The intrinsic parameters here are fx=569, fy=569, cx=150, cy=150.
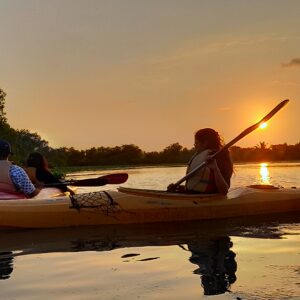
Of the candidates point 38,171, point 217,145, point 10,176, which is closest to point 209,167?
point 217,145

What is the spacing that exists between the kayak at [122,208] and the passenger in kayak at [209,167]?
0.54 ft

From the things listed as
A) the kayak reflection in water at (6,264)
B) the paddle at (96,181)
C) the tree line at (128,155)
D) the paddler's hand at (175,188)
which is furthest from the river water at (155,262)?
the tree line at (128,155)

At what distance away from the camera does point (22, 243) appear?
21.1 feet

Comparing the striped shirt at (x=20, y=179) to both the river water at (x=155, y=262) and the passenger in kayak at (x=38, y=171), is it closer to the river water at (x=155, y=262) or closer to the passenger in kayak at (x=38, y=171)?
the river water at (x=155, y=262)

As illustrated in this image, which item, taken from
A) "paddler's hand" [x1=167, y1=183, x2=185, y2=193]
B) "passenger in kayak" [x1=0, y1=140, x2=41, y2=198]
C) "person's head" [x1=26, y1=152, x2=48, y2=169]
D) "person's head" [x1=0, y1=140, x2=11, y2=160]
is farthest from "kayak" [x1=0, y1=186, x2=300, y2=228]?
"person's head" [x1=26, y1=152, x2=48, y2=169]

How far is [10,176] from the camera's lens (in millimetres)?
7578

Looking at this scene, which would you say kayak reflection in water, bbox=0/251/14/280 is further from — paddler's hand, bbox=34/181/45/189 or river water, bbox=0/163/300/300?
paddler's hand, bbox=34/181/45/189

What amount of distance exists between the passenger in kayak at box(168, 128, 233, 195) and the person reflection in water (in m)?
1.74

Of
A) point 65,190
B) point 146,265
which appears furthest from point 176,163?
point 146,265

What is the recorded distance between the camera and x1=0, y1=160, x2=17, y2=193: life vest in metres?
7.54

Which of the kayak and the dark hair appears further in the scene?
the dark hair

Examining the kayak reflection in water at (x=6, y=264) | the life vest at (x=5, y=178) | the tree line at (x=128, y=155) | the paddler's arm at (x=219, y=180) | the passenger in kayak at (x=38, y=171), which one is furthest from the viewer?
the tree line at (x=128, y=155)

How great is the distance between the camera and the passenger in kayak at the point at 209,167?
8008 mm

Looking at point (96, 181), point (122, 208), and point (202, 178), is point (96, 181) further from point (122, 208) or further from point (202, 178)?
point (202, 178)
